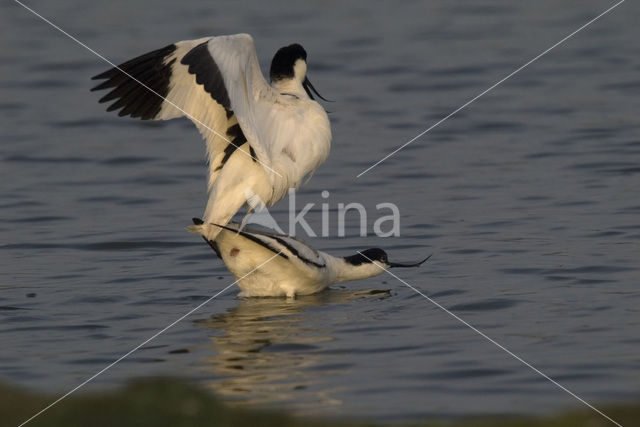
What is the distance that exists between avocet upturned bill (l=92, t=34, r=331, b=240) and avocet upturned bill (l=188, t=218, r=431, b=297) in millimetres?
160

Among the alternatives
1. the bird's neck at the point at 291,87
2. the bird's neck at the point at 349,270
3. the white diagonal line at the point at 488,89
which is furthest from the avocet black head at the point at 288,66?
the white diagonal line at the point at 488,89

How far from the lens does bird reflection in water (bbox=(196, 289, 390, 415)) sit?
18.8ft

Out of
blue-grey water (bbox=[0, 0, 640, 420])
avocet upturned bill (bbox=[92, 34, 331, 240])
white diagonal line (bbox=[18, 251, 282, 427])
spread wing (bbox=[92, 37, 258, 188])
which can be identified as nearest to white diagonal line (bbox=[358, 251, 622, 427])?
blue-grey water (bbox=[0, 0, 640, 420])

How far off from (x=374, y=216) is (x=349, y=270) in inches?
64.6

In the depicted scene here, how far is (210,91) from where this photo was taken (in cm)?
656

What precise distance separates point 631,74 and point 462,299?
746cm

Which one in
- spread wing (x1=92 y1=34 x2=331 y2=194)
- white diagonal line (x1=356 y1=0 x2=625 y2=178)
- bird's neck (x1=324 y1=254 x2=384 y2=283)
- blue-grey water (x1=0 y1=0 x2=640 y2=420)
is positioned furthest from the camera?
white diagonal line (x1=356 y1=0 x2=625 y2=178)

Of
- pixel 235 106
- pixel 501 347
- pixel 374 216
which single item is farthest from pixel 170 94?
pixel 374 216

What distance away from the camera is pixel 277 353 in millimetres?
6465

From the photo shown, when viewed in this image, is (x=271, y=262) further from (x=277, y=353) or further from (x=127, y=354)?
(x=127, y=354)

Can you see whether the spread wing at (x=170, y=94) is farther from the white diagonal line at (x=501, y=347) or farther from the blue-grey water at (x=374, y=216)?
the white diagonal line at (x=501, y=347)

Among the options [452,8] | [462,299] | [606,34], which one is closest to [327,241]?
[462,299]

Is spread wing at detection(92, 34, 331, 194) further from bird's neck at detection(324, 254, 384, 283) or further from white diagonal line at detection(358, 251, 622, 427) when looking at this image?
white diagonal line at detection(358, 251, 622, 427)

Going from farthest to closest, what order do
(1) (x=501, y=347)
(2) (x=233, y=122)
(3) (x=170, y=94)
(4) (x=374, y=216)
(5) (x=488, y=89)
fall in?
(5) (x=488, y=89)
(4) (x=374, y=216)
(2) (x=233, y=122)
(3) (x=170, y=94)
(1) (x=501, y=347)
